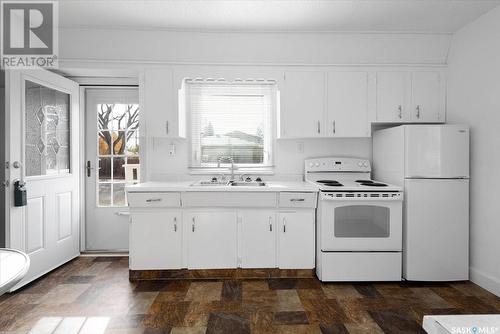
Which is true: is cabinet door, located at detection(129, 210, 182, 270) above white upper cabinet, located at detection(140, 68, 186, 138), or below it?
below

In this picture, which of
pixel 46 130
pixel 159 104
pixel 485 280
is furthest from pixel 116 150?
pixel 485 280

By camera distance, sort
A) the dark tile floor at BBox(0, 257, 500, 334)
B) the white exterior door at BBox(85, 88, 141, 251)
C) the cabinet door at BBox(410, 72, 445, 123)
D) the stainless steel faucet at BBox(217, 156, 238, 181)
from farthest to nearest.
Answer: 1. the white exterior door at BBox(85, 88, 141, 251)
2. the stainless steel faucet at BBox(217, 156, 238, 181)
3. the cabinet door at BBox(410, 72, 445, 123)
4. the dark tile floor at BBox(0, 257, 500, 334)

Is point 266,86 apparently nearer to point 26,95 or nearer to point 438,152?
point 438,152

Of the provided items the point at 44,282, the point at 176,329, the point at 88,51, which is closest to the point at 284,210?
the point at 176,329

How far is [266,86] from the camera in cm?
366

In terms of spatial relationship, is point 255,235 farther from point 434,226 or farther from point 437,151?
point 437,151

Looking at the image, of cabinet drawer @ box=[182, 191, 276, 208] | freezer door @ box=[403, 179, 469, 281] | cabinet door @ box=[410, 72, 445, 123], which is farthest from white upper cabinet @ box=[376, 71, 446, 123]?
cabinet drawer @ box=[182, 191, 276, 208]

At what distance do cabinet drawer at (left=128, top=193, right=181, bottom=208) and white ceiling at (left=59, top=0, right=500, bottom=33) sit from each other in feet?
5.54

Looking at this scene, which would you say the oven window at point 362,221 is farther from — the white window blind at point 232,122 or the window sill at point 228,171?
the white window blind at point 232,122

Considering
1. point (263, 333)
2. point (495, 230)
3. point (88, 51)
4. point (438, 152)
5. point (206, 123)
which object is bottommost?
point (263, 333)

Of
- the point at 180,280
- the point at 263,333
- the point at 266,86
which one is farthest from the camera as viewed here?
the point at 266,86

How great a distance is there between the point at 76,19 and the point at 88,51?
311 mm

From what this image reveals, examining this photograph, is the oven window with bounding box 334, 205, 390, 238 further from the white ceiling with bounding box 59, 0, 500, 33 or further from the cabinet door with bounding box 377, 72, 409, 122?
the white ceiling with bounding box 59, 0, 500, 33

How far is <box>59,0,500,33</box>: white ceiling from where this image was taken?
9.09 ft
